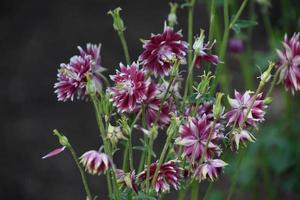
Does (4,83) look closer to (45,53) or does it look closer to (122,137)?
(45,53)

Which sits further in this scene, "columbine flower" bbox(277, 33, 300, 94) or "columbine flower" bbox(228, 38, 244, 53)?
"columbine flower" bbox(228, 38, 244, 53)

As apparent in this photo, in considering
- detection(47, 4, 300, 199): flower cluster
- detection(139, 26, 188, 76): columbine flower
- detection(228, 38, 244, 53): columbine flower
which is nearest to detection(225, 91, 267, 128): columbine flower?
detection(47, 4, 300, 199): flower cluster

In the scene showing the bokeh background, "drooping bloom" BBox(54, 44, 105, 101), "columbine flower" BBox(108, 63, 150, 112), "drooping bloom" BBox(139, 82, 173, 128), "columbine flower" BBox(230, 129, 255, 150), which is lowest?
the bokeh background

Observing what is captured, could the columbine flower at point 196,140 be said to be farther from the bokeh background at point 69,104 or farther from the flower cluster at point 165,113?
the bokeh background at point 69,104

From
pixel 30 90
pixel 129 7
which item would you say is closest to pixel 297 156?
pixel 30 90

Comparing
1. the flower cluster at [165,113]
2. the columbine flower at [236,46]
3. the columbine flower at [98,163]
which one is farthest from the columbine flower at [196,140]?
the columbine flower at [236,46]

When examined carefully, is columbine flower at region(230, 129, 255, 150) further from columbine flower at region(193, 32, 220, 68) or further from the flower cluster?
columbine flower at region(193, 32, 220, 68)
